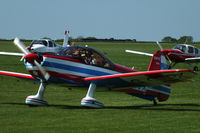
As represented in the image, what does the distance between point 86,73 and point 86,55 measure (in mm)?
587

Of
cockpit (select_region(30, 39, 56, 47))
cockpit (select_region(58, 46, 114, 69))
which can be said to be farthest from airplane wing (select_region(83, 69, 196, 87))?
cockpit (select_region(30, 39, 56, 47))

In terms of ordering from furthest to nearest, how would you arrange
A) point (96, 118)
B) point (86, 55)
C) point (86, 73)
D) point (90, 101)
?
point (86, 55) → point (86, 73) → point (90, 101) → point (96, 118)

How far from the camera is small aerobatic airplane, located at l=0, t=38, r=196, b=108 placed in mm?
12820

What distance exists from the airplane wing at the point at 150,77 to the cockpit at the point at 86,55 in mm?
686

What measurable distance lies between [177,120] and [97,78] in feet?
10.3

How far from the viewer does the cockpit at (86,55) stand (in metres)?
13.5

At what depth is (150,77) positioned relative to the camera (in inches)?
512

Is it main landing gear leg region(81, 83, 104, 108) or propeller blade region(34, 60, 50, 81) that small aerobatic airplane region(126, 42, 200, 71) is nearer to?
main landing gear leg region(81, 83, 104, 108)

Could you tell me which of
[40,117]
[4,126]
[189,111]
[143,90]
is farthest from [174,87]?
[4,126]

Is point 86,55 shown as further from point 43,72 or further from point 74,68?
point 43,72

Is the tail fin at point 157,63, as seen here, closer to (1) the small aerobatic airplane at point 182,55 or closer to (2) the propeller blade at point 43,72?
(2) the propeller blade at point 43,72

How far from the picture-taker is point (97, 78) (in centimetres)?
1322

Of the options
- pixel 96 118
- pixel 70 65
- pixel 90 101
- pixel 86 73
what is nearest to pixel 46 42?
pixel 86 73

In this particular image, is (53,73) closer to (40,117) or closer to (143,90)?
(40,117)
